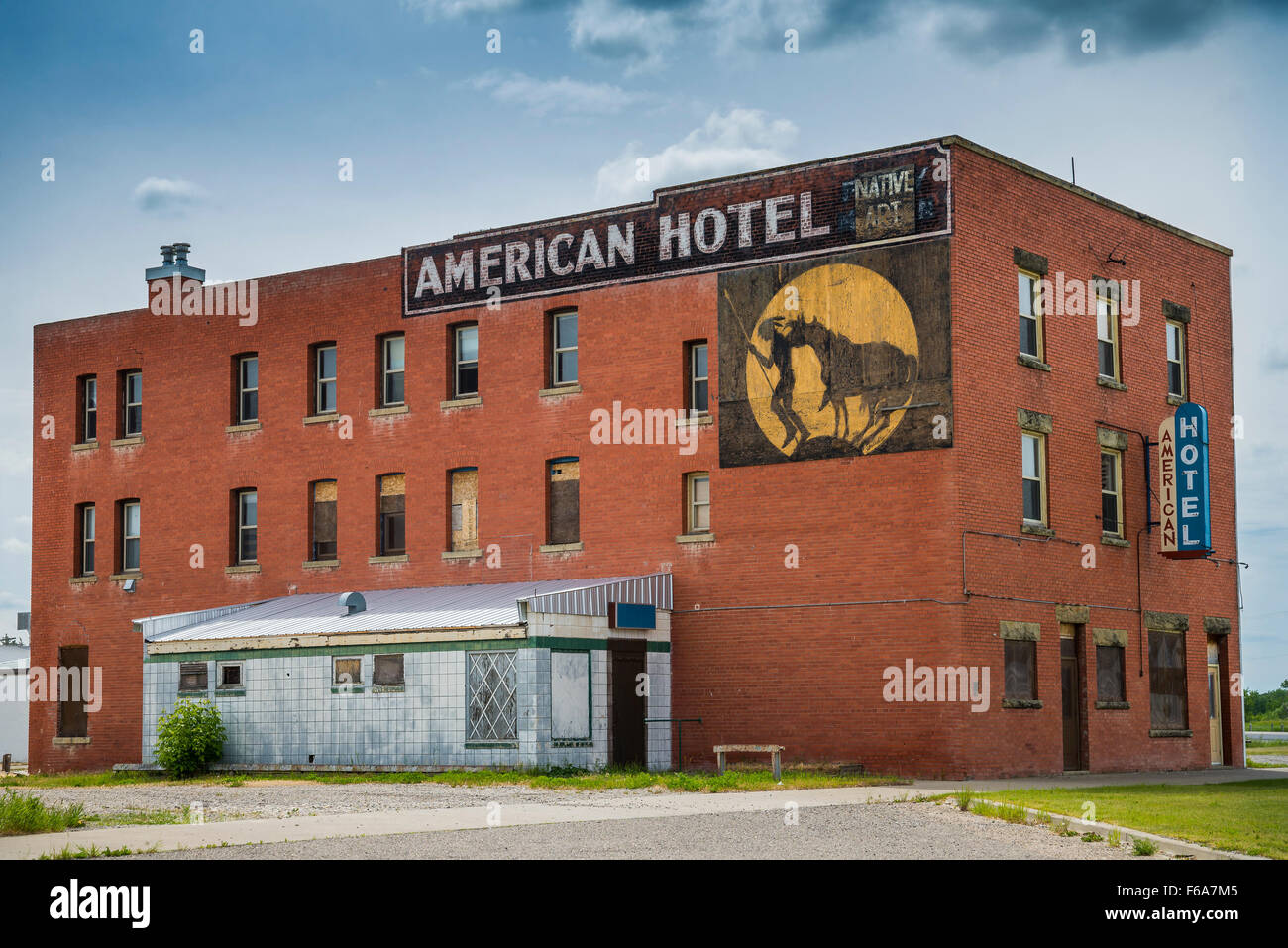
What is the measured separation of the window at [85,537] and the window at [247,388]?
5348mm

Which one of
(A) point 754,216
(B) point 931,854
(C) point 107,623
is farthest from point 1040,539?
(C) point 107,623

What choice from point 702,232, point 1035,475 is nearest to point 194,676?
point 702,232

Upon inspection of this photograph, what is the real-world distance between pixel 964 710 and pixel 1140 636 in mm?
6907

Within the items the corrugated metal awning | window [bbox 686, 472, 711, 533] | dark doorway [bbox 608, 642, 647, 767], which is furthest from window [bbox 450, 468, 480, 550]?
dark doorway [bbox 608, 642, 647, 767]

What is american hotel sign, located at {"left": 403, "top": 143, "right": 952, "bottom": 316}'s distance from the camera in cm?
3100

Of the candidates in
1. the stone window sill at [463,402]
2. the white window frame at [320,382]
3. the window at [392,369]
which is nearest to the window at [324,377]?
the white window frame at [320,382]

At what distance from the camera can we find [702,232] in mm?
33594

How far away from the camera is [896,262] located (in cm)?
3097

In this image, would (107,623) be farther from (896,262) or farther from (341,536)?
(896,262)

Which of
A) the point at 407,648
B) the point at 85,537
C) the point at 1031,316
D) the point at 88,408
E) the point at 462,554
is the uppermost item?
the point at 1031,316

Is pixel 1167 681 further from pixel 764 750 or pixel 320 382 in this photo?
pixel 320 382

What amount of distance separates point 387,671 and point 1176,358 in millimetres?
19066

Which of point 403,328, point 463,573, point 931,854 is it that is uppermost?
point 403,328

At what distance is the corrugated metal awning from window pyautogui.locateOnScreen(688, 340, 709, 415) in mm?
3612
